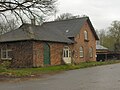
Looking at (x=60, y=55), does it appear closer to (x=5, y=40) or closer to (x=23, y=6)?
→ (x=5, y=40)

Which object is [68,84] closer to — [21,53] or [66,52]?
[21,53]

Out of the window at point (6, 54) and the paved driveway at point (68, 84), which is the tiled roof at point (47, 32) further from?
the paved driveway at point (68, 84)

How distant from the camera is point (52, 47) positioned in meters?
39.5

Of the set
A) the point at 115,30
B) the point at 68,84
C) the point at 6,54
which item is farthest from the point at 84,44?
the point at 115,30

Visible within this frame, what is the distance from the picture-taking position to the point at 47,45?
3869 cm

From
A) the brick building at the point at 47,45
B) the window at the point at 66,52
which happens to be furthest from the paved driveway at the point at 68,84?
the window at the point at 66,52

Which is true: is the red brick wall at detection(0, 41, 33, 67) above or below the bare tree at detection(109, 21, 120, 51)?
below

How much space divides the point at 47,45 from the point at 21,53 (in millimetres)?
3904

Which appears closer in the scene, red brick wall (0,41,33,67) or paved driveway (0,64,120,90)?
paved driveway (0,64,120,90)

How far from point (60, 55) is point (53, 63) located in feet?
7.44

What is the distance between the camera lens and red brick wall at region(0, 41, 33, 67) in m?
35.9

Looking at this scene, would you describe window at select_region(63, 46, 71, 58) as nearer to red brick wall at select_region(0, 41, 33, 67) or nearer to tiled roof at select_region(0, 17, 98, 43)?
tiled roof at select_region(0, 17, 98, 43)

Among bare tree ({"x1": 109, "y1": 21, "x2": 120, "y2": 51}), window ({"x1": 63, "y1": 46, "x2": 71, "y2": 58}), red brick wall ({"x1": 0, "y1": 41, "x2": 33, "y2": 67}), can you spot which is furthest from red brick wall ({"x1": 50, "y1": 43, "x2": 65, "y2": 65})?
bare tree ({"x1": 109, "y1": 21, "x2": 120, "y2": 51})

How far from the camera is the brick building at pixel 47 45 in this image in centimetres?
3606
